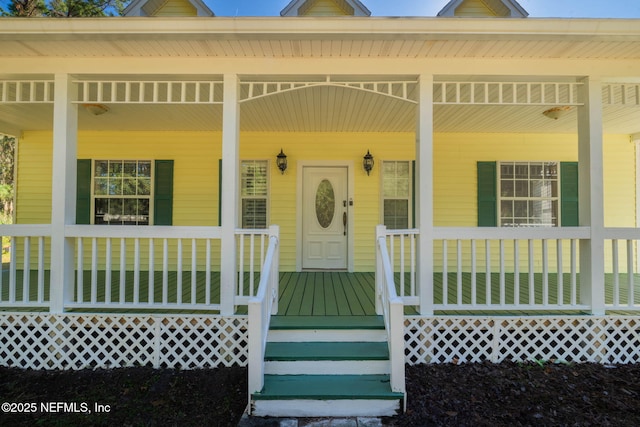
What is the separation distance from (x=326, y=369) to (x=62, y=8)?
16947 mm

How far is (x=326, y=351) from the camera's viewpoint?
3.01 meters

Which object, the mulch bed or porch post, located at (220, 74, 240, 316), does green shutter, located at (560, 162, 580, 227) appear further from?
porch post, located at (220, 74, 240, 316)

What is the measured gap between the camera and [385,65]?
3.45 metres

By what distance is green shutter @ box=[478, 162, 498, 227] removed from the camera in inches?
232

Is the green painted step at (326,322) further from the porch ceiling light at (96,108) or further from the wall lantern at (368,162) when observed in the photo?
the porch ceiling light at (96,108)

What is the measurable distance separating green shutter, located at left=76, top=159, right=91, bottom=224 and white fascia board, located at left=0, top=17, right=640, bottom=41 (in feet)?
10.6

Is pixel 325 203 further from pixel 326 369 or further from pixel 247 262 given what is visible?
pixel 326 369

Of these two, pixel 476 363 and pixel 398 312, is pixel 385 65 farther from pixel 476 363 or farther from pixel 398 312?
pixel 476 363

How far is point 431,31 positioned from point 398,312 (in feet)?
8.04

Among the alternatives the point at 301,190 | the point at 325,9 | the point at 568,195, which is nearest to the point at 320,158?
the point at 301,190

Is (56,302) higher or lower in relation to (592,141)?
lower

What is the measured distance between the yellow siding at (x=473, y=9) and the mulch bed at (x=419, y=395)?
13.6 ft

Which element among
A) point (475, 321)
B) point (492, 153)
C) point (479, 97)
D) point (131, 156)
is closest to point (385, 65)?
point (479, 97)

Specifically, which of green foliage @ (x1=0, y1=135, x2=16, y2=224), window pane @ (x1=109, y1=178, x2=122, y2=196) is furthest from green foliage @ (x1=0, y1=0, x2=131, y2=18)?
window pane @ (x1=109, y1=178, x2=122, y2=196)
